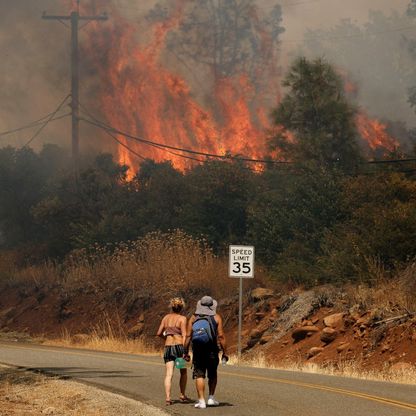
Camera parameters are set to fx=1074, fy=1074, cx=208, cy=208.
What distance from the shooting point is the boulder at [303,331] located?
32219 millimetres

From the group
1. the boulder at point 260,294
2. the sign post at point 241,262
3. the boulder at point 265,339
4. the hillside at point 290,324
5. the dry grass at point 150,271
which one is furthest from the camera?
the dry grass at point 150,271

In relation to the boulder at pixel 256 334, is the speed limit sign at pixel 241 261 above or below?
above

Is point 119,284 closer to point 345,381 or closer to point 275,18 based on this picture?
point 345,381

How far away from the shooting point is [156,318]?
42062mm

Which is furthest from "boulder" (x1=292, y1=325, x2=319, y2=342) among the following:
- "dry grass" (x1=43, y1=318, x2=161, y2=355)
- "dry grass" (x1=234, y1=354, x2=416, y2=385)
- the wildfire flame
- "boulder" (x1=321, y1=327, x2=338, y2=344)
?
the wildfire flame

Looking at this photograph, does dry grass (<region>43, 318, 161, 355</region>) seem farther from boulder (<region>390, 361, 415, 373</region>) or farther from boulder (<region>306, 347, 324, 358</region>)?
boulder (<region>390, 361, 415, 373</region>)

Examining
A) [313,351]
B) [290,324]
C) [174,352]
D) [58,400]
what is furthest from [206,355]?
[290,324]

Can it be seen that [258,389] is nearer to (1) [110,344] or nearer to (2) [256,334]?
(2) [256,334]

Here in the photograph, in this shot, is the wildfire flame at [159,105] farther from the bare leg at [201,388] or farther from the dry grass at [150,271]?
the bare leg at [201,388]

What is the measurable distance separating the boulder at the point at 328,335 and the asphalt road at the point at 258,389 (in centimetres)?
593

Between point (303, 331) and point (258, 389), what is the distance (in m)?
13.5

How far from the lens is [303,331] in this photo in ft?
106

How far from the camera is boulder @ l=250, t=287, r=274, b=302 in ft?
125

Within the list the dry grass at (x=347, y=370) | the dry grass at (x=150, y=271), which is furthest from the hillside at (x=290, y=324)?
the dry grass at (x=150, y=271)
